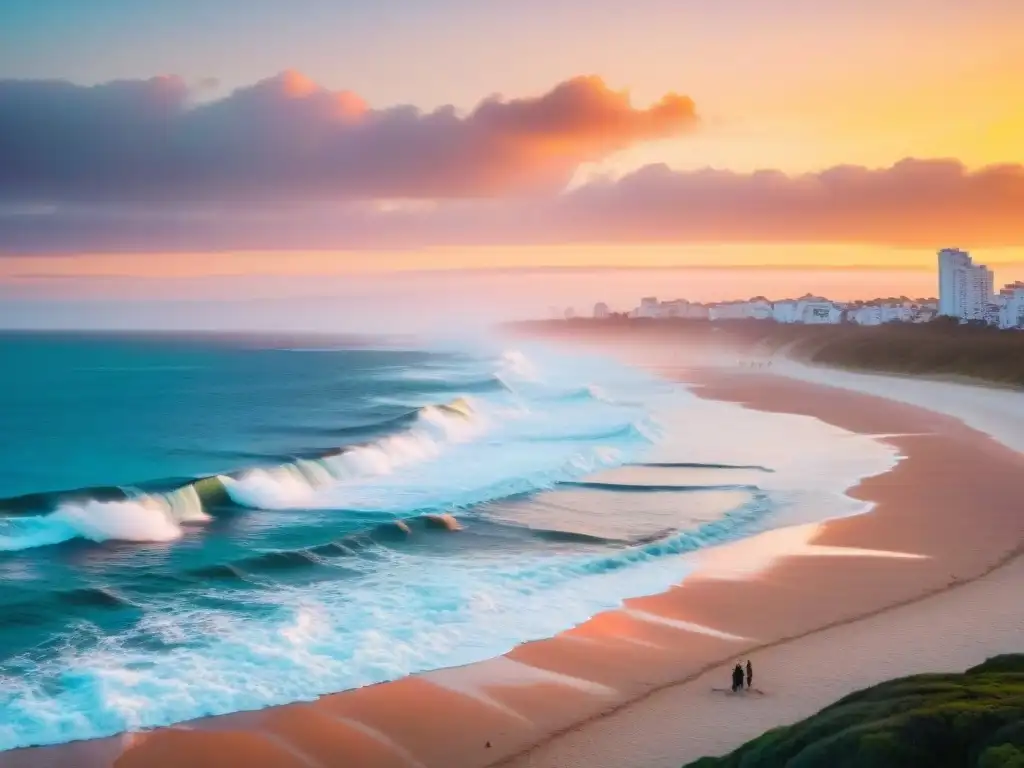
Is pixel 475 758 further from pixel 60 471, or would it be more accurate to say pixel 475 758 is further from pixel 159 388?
pixel 159 388

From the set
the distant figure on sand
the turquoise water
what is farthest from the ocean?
the distant figure on sand

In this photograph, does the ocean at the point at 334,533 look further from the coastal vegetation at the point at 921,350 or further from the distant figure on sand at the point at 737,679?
the coastal vegetation at the point at 921,350

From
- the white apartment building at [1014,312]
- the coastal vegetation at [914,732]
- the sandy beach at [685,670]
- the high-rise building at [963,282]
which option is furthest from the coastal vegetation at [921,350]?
the coastal vegetation at [914,732]

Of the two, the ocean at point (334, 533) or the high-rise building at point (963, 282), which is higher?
the high-rise building at point (963, 282)

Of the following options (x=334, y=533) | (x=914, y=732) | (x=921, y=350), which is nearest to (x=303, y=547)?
(x=334, y=533)

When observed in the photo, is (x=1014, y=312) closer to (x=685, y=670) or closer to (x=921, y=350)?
(x=921, y=350)

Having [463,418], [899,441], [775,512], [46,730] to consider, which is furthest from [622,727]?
[463,418]

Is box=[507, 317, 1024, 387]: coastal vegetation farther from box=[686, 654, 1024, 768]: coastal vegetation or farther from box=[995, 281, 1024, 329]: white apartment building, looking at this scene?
box=[686, 654, 1024, 768]: coastal vegetation
